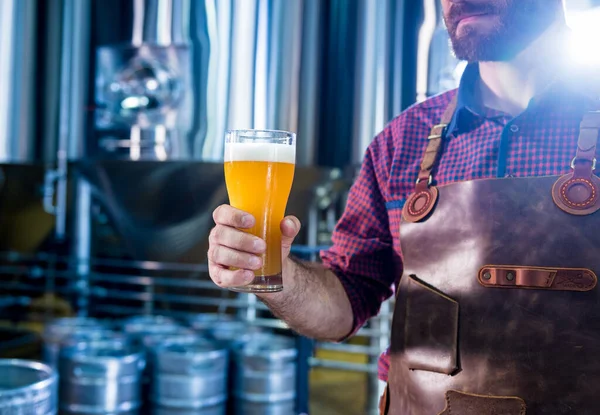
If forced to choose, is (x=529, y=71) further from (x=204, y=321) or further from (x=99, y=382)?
(x=204, y=321)

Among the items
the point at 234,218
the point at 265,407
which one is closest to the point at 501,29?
the point at 234,218

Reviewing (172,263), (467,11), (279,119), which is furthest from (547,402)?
(172,263)

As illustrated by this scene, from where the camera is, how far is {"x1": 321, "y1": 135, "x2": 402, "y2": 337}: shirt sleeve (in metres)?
1.37

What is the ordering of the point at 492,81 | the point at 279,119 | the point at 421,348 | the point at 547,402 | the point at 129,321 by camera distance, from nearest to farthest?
1. the point at 547,402
2. the point at 421,348
3. the point at 492,81
4. the point at 279,119
5. the point at 129,321

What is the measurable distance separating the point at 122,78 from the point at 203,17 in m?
0.39

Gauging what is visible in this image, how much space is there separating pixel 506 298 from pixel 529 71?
47 cm

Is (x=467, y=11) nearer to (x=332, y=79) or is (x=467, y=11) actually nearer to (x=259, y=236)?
(x=259, y=236)

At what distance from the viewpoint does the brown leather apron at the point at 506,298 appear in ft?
3.31

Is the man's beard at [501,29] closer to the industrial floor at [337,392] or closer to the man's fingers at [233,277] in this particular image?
the man's fingers at [233,277]

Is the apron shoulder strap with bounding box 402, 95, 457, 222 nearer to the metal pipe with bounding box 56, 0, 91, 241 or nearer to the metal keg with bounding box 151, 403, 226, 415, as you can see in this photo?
the metal keg with bounding box 151, 403, 226, 415

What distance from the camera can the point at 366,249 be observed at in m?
1.37

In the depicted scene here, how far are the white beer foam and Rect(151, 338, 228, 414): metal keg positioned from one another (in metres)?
1.15

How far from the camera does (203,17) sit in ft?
7.59

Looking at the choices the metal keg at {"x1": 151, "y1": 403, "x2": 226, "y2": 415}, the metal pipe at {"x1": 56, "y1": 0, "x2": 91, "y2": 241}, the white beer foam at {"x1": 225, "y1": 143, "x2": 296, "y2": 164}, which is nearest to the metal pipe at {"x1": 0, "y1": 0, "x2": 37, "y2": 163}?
the metal pipe at {"x1": 56, "y1": 0, "x2": 91, "y2": 241}
